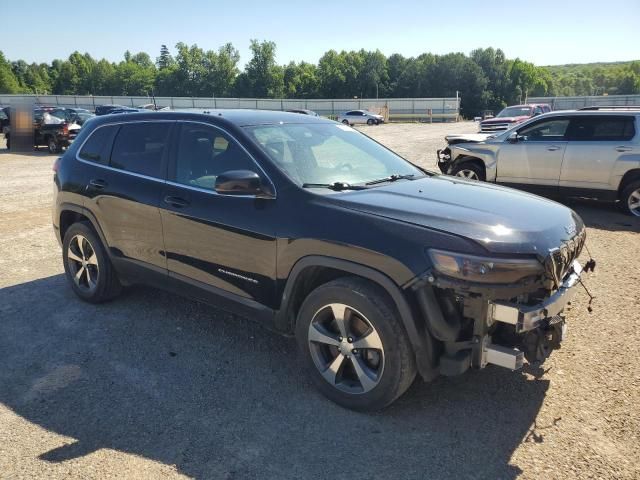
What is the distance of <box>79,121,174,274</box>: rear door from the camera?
14.1 feet

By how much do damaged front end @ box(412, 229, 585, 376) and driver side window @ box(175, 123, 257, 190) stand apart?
1.69 m

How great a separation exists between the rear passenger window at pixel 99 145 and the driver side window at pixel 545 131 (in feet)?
24.8

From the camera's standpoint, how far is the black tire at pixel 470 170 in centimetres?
1027

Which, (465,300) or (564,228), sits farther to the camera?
(564,228)

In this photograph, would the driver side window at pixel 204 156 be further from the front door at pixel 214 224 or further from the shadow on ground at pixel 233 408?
the shadow on ground at pixel 233 408

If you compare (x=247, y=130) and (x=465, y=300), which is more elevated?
(x=247, y=130)

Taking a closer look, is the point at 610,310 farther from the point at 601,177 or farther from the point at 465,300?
the point at 601,177

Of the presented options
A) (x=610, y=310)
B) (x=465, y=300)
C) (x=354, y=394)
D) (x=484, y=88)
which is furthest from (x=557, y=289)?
(x=484, y=88)

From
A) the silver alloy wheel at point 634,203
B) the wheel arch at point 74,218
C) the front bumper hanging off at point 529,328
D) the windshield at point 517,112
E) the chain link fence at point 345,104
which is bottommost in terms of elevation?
the silver alloy wheel at point 634,203

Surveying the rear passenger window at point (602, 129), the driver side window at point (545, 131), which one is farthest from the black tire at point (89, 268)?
the rear passenger window at point (602, 129)

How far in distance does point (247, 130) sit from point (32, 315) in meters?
2.84

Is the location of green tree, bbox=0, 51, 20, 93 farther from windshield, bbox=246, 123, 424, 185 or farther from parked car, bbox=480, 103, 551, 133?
windshield, bbox=246, 123, 424, 185

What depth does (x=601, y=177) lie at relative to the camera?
8789mm

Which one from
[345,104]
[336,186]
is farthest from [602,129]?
[345,104]
